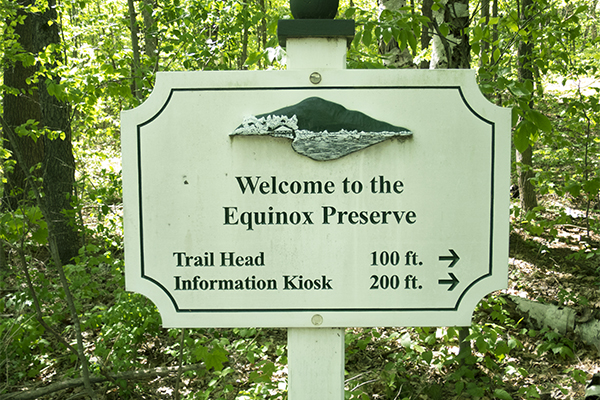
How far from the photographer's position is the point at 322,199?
1.47 metres

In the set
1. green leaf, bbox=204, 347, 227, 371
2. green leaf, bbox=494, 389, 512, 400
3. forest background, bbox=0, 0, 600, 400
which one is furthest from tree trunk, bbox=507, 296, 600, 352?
green leaf, bbox=204, 347, 227, 371

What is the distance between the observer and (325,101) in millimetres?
1465

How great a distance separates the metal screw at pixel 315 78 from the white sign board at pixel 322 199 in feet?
0.05

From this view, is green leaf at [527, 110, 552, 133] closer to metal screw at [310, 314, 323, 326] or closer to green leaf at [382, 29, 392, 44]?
green leaf at [382, 29, 392, 44]

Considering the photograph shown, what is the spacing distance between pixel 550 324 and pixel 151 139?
3996 millimetres

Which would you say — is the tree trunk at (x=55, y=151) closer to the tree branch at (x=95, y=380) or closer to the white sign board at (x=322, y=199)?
the tree branch at (x=95, y=380)

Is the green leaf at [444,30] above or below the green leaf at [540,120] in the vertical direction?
above

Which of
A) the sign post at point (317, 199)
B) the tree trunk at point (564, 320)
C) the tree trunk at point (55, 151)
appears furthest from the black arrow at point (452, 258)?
the tree trunk at point (55, 151)

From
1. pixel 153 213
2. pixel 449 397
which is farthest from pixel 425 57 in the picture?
pixel 153 213

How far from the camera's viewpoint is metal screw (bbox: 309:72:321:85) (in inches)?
58.1

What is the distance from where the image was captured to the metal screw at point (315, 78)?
58.1 inches

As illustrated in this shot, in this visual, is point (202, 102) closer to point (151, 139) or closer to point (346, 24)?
point (151, 139)

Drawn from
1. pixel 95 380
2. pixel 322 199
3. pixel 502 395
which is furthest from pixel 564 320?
pixel 95 380

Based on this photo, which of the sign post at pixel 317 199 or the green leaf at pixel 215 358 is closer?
the sign post at pixel 317 199
